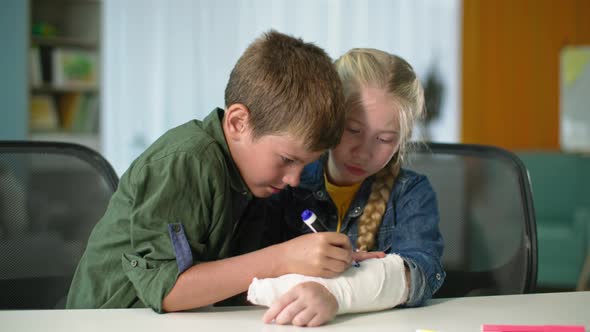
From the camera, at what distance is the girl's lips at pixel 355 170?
1.17m

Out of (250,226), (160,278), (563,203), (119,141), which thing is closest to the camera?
(160,278)

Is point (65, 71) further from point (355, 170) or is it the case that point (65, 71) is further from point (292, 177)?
point (292, 177)

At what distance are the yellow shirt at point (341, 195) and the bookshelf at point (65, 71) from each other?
3.38 metres

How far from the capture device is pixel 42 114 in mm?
4320

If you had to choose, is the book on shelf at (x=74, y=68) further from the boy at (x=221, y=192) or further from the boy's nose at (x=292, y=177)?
the boy's nose at (x=292, y=177)

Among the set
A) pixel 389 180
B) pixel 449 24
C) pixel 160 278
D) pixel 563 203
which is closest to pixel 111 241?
pixel 160 278

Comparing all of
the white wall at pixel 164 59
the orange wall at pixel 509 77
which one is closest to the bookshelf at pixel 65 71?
the white wall at pixel 164 59

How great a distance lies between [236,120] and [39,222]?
0.56m

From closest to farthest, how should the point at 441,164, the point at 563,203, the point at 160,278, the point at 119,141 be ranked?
the point at 160,278 < the point at 441,164 < the point at 563,203 < the point at 119,141

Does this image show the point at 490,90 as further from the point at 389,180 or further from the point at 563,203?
the point at 389,180

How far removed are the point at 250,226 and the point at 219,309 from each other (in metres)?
0.26

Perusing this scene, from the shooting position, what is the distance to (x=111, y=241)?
3.35 ft

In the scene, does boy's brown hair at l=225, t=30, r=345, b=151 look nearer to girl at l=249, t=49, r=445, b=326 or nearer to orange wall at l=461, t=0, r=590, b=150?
girl at l=249, t=49, r=445, b=326

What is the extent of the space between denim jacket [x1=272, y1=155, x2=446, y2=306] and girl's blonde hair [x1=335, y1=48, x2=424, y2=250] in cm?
2
